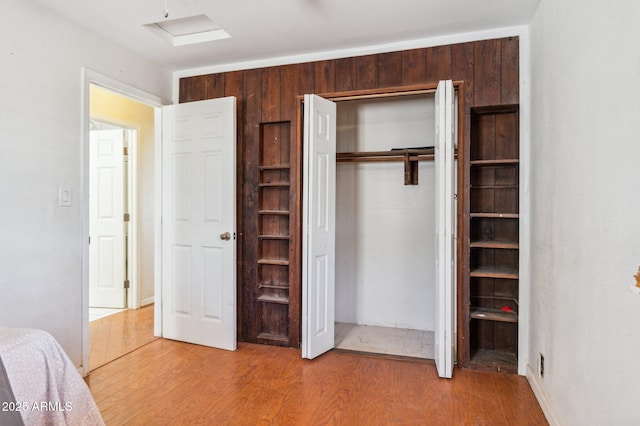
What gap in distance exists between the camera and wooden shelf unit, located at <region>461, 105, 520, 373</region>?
2771 millimetres

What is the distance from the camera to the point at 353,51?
121 inches

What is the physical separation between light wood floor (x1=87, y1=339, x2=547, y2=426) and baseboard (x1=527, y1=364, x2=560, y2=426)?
4 centimetres

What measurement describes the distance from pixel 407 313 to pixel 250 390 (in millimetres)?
1789

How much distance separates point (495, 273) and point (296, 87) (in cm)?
217

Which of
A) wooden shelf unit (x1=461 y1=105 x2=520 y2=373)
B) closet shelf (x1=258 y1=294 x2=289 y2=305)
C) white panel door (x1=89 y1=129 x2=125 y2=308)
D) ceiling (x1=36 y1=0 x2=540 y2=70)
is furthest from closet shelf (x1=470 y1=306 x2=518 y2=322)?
white panel door (x1=89 y1=129 x2=125 y2=308)

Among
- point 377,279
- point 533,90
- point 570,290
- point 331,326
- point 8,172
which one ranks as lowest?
point 331,326

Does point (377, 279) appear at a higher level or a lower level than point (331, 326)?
higher

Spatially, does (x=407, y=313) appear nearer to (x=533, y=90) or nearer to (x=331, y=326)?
(x=331, y=326)

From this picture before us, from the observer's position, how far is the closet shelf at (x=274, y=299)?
10.6 feet

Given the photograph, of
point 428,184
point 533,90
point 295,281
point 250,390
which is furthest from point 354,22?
point 250,390

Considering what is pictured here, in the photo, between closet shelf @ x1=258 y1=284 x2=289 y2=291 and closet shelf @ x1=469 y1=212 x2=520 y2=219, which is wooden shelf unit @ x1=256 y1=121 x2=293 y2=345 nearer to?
closet shelf @ x1=258 y1=284 x2=289 y2=291

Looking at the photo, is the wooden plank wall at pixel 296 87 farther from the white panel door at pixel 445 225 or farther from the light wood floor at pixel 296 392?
the light wood floor at pixel 296 392

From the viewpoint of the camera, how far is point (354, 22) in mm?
2613

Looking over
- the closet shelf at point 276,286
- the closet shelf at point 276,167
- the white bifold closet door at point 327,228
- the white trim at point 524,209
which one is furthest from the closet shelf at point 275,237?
the white trim at point 524,209
